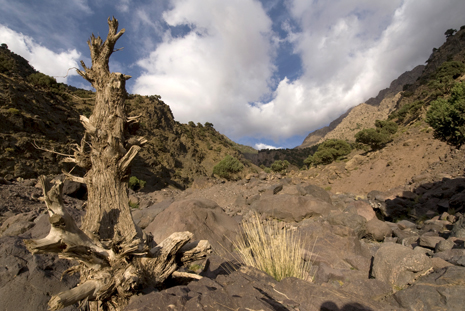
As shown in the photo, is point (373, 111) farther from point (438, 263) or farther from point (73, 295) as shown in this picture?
point (73, 295)

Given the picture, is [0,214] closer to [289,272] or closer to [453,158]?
[289,272]

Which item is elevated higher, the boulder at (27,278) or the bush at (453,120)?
the bush at (453,120)

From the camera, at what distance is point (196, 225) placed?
22.2 feet

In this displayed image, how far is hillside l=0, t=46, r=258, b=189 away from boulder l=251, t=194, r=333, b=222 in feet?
22.7

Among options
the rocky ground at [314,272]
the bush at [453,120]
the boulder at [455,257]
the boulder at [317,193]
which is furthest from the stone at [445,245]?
the boulder at [317,193]

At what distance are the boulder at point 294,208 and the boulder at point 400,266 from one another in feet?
18.4

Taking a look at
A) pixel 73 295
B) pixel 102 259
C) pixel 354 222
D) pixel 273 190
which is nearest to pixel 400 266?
pixel 354 222

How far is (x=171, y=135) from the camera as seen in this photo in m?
47.2

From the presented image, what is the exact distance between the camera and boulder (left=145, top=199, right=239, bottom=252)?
6.58m

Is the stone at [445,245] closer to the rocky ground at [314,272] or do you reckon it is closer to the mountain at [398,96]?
the rocky ground at [314,272]

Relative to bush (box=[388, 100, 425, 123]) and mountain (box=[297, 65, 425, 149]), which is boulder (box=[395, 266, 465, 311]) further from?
mountain (box=[297, 65, 425, 149])

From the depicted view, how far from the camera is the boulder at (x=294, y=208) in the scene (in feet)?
31.2

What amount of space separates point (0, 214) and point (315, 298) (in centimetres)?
1139

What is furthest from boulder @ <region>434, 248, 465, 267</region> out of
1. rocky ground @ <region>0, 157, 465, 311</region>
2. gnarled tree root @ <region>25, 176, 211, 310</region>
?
gnarled tree root @ <region>25, 176, 211, 310</region>
